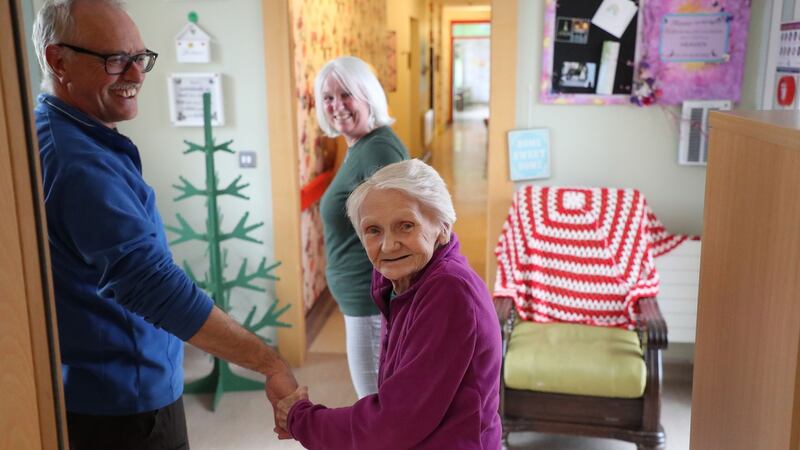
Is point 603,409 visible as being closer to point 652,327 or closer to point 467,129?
point 652,327

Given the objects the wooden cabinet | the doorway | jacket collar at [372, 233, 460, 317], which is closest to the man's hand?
jacket collar at [372, 233, 460, 317]

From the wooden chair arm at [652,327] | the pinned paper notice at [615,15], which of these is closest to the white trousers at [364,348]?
the wooden chair arm at [652,327]

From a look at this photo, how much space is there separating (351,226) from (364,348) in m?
0.41

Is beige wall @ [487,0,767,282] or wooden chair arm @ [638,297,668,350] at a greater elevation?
beige wall @ [487,0,767,282]

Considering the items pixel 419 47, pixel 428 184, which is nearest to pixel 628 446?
pixel 428 184

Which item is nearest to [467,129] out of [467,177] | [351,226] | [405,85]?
[467,177]

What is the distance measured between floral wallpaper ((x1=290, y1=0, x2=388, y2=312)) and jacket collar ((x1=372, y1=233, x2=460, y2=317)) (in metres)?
2.49

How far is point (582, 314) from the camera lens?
3.19 meters

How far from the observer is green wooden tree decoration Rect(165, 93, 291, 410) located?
10.9 feet

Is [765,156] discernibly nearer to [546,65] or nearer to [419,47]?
[546,65]

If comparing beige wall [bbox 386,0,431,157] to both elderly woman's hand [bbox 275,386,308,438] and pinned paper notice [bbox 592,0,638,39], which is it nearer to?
pinned paper notice [bbox 592,0,638,39]

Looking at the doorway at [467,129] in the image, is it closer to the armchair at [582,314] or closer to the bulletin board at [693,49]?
the armchair at [582,314]

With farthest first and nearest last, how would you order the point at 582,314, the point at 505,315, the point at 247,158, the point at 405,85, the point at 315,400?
the point at 405,85, the point at 247,158, the point at 315,400, the point at 582,314, the point at 505,315

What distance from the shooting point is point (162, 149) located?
12.2 feet
